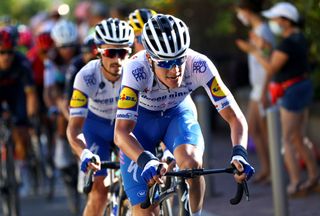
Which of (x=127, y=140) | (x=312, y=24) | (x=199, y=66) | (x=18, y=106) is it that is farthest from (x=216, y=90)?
(x=312, y=24)

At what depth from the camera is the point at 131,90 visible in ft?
22.3

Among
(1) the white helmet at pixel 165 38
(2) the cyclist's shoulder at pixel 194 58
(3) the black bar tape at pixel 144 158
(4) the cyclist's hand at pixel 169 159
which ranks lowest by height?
(4) the cyclist's hand at pixel 169 159

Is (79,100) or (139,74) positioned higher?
(139,74)

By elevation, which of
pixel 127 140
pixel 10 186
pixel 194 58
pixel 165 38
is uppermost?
pixel 165 38

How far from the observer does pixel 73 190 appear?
36.8ft

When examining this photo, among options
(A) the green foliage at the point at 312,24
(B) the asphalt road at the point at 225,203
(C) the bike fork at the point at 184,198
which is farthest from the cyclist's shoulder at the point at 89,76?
(A) the green foliage at the point at 312,24

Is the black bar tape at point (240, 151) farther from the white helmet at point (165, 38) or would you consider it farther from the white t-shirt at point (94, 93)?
the white t-shirt at point (94, 93)

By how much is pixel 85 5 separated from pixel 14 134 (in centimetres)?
920

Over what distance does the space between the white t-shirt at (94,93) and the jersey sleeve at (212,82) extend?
1412 millimetres

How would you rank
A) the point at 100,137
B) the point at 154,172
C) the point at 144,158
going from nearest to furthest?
the point at 154,172, the point at 144,158, the point at 100,137

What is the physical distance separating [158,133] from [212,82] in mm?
737

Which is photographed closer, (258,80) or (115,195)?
(115,195)

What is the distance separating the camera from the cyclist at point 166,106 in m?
6.58

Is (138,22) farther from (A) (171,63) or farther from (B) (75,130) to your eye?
(A) (171,63)
